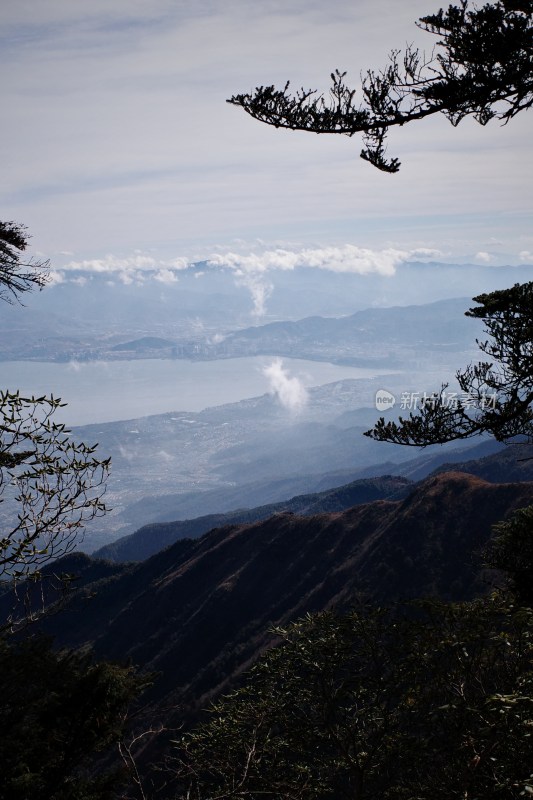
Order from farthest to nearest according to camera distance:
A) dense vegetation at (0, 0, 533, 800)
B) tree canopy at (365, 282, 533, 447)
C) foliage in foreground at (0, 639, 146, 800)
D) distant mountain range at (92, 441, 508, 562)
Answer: distant mountain range at (92, 441, 508, 562), tree canopy at (365, 282, 533, 447), foliage in foreground at (0, 639, 146, 800), dense vegetation at (0, 0, 533, 800)

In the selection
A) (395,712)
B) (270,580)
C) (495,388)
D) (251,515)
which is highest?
(495,388)

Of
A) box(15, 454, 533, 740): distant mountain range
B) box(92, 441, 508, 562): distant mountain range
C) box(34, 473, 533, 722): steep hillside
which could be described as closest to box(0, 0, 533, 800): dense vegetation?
box(15, 454, 533, 740): distant mountain range

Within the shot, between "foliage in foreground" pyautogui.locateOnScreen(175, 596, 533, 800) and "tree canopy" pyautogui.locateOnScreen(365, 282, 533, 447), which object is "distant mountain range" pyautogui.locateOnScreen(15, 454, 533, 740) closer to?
"foliage in foreground" pyautogui.locateOnScreen(175, 596, 533, 800)

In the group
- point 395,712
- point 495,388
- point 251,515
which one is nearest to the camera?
point 495,388

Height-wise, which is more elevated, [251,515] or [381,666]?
[381,666]

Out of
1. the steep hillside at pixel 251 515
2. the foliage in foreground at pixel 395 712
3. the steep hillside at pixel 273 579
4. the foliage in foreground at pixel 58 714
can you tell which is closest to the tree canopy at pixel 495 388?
the foliage in foreground at pixel 395 712

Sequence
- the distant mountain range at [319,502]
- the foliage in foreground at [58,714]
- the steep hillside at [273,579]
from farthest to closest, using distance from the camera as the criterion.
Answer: the distant mountain range at [319,502] → the steep hillside at [273,579] → the foliage in foreground at [58,714]

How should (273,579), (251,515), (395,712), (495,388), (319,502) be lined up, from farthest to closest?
1. (251,515)
2. (319,502)
3. (273,579)
4. (395,712)
5. (495,388)

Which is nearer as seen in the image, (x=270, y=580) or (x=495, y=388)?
(x=495, y=388)

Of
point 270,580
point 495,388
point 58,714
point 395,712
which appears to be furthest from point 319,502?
point 495,388

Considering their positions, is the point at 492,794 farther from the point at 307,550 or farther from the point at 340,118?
the point at 307,550

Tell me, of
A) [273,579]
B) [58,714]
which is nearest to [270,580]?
[273,579]

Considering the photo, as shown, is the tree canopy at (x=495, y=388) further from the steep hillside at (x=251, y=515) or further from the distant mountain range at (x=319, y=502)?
the steep hillside at (x=251, y=515)

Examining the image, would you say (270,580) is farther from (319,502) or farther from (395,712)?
(319,502)
